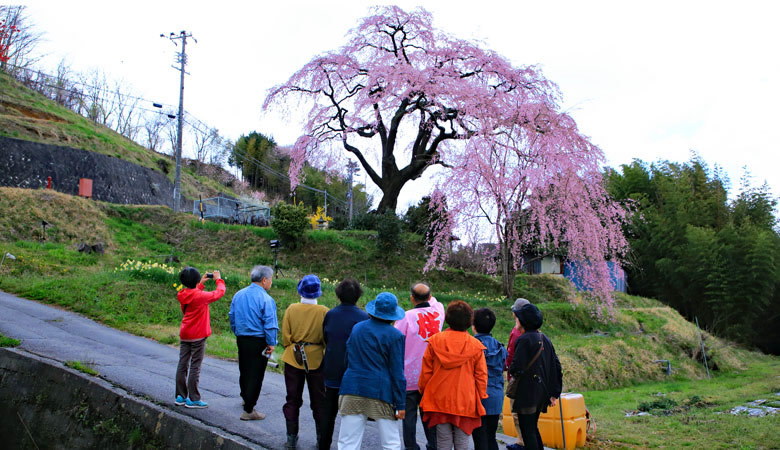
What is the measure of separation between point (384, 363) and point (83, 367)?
4242 mm

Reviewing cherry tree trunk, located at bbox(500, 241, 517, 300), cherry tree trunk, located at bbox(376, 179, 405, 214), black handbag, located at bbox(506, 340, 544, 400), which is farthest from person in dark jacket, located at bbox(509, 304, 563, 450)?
cherry tree trunk, located at bbox(376, 179, 405, 214)

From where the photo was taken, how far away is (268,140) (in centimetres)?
4734

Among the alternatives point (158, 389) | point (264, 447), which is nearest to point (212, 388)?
point (158, 389)

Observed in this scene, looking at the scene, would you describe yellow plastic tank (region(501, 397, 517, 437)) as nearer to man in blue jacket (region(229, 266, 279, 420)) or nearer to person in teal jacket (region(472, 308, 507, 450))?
person in teal jacket (region(472, 308, 507, 450))

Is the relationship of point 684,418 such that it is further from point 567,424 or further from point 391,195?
point 391,195

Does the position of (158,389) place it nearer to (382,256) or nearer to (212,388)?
(212,388)

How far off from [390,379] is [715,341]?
1883 cm

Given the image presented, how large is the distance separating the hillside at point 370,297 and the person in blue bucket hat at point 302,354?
3.31m

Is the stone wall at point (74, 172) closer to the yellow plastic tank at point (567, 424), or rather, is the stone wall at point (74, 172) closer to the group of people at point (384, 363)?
the group of people at point (384, 363)

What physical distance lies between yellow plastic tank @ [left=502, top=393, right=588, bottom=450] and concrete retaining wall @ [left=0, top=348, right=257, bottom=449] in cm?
295

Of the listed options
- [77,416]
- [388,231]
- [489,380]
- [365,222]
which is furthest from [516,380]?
[365,222]

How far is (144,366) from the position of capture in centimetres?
649

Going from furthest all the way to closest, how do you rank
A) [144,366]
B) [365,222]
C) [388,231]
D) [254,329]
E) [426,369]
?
[365,222] → [388,231] → [144,366] → [254,329] → [426,369]

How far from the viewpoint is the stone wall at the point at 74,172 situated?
24359 mm
